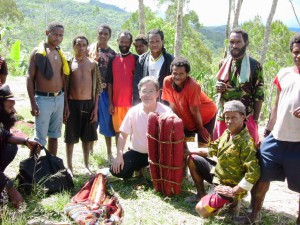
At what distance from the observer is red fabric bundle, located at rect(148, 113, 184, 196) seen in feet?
13.1

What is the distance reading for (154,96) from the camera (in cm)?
422

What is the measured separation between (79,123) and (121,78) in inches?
36.8

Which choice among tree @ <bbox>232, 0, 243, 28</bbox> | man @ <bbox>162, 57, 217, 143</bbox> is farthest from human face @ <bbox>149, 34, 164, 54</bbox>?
tree @ <bbox>232, 0, 243, 28</bbox>

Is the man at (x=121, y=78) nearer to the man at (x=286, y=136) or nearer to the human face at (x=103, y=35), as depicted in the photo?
the human face at (x=103, y=35)

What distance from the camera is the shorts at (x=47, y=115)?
4363 mm

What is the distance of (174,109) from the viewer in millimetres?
4453

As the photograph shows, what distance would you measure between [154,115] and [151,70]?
1.02 meters

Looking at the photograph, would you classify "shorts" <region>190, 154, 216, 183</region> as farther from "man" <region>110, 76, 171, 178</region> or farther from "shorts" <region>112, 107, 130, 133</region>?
"shorts" <region>112, 107, 130, 133</region>

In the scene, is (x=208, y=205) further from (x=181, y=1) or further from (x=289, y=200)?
(x=181, y=1)

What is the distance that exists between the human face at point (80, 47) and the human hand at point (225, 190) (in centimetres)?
246

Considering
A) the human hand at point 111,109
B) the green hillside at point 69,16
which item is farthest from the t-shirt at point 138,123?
the green hillside at point 69,16

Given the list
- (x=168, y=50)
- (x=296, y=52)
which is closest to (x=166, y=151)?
(x=296, y=52)

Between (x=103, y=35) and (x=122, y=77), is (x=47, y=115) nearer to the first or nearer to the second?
(x=122, y=77)

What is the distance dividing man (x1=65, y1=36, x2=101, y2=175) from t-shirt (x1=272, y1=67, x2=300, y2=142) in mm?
2470
